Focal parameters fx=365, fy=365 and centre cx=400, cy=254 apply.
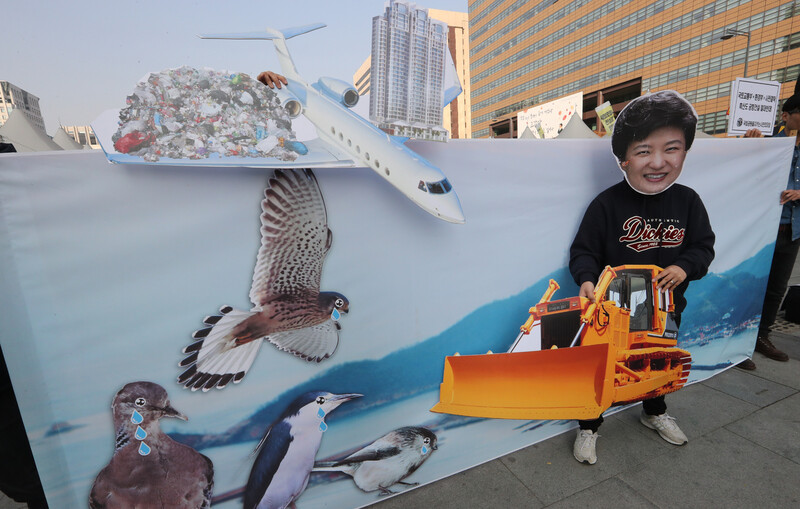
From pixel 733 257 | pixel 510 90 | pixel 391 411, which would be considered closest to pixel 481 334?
pixel 391 411

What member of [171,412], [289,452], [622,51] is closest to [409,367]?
[289,452]

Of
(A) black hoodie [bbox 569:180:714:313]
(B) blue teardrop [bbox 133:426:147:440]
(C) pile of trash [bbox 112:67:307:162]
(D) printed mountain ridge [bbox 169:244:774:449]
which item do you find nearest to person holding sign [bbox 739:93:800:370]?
(A) black hoodie [bbox 569:180:714:313]

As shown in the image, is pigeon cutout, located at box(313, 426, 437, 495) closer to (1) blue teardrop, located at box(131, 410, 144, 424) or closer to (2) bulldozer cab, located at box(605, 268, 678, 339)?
(1) blue teardrop, located at box(131, 410, 144, 424)

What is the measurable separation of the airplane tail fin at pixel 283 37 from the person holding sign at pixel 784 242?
3.53 m

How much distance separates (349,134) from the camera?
1438mm

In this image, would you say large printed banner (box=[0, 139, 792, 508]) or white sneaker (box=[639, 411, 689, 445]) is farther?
white sneaker (box=[639, 411, 689, 445])

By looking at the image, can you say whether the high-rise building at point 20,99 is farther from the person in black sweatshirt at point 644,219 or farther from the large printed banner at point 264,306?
the person in black sweatshirt at point 644,219

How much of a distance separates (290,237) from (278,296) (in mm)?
250

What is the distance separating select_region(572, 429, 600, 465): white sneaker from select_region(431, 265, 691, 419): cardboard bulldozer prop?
217 millimetres

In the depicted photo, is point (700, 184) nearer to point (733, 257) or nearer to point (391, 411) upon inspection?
point (733, 257)

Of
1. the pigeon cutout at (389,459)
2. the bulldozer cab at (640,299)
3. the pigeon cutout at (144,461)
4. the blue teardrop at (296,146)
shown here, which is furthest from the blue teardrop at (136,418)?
the bulldozer cab at (640,299)

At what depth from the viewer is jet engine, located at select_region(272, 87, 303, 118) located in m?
1.35

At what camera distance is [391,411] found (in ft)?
6.02

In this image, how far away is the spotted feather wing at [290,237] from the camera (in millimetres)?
1462
